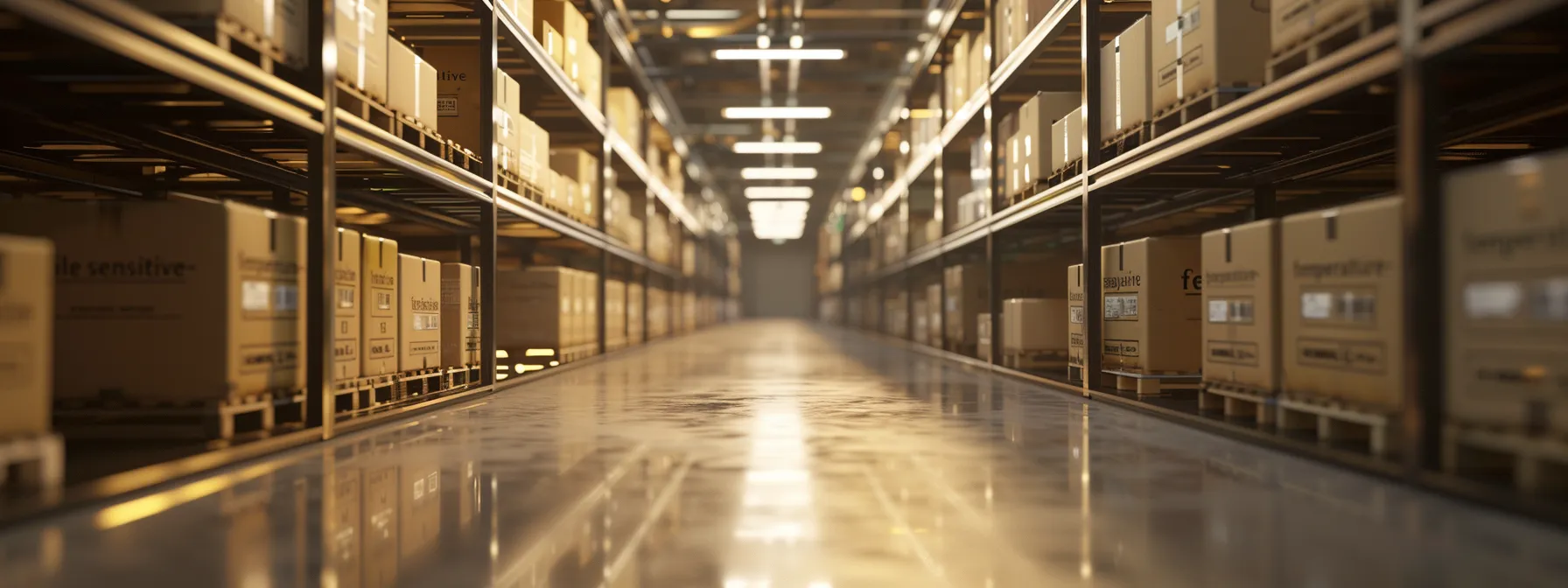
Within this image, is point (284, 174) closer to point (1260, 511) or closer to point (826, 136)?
point (1260, 511)

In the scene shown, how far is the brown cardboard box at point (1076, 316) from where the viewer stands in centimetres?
656

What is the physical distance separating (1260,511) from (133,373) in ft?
14.4

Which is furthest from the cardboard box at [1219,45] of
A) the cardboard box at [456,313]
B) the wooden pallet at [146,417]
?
the cardboard box at [456,313]

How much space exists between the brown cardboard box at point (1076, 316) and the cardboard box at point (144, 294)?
5297 millimetres

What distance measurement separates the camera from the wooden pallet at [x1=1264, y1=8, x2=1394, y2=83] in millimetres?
3289

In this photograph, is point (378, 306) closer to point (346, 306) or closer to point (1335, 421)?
point (346, 306)

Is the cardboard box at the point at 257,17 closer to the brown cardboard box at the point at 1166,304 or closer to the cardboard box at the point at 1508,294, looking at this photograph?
the cardboard box at the point at 1508,294

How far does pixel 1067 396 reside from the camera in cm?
628

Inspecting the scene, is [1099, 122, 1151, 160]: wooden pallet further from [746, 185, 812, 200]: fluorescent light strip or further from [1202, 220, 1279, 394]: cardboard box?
[746, 185, 812, 200]: fluorescent light strip

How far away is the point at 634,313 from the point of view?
1420cm

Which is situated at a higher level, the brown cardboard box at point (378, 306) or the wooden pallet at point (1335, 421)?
the brown cardboard box at point (378, 306)

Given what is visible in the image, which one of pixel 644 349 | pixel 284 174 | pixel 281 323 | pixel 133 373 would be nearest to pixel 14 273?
pixel 133 373

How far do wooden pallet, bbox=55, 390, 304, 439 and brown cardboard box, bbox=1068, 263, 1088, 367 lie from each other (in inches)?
209

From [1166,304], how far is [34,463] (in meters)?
5.50
